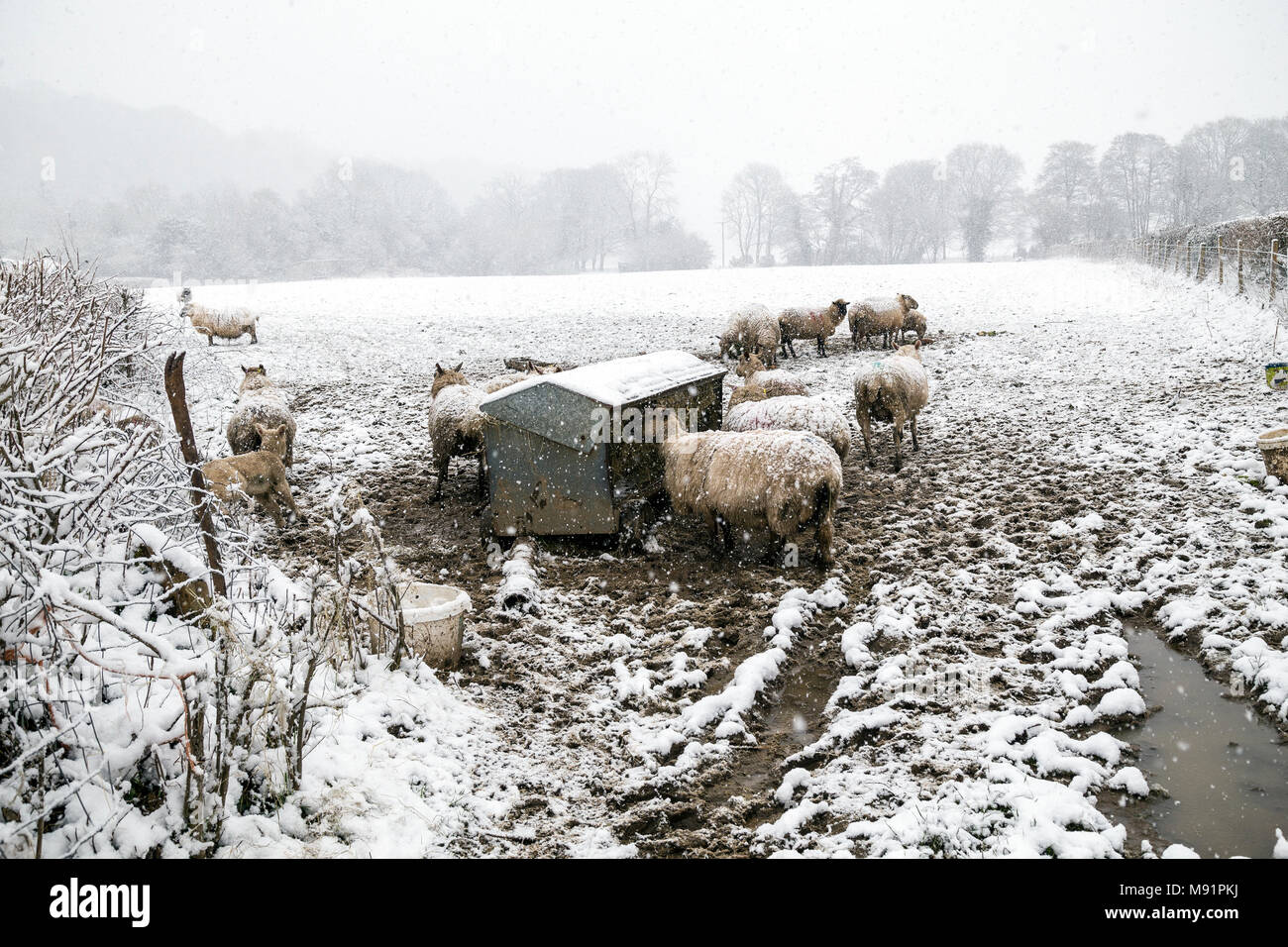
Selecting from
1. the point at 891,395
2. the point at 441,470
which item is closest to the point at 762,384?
the point at 891,395

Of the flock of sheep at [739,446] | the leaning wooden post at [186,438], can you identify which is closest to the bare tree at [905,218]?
the flock of sheep at [739,446]

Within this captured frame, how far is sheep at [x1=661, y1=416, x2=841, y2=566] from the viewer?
626cm

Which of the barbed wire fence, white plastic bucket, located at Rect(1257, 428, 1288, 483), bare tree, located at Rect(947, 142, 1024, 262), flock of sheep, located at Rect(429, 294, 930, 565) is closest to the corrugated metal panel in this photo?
flock of sheep, located at Rect(429, 294, 930, 565)

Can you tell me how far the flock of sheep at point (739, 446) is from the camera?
20.7 ft

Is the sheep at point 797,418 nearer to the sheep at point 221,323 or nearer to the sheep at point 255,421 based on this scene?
the sheep at point 255,421

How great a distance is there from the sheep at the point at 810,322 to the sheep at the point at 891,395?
767 centimetres

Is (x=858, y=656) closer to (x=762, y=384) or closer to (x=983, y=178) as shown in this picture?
(x=762, y=384)

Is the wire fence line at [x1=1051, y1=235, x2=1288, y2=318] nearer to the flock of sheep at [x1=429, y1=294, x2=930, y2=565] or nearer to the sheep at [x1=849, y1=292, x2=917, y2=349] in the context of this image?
the sheep at [x1=849, y1=292, x2=917, y2=349]

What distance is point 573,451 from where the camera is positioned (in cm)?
685

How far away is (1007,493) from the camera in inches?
306

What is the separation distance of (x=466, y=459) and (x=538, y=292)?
86.6 feet

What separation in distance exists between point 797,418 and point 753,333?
857cm

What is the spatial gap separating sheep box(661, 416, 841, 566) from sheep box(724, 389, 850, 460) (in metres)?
→ 1.20
